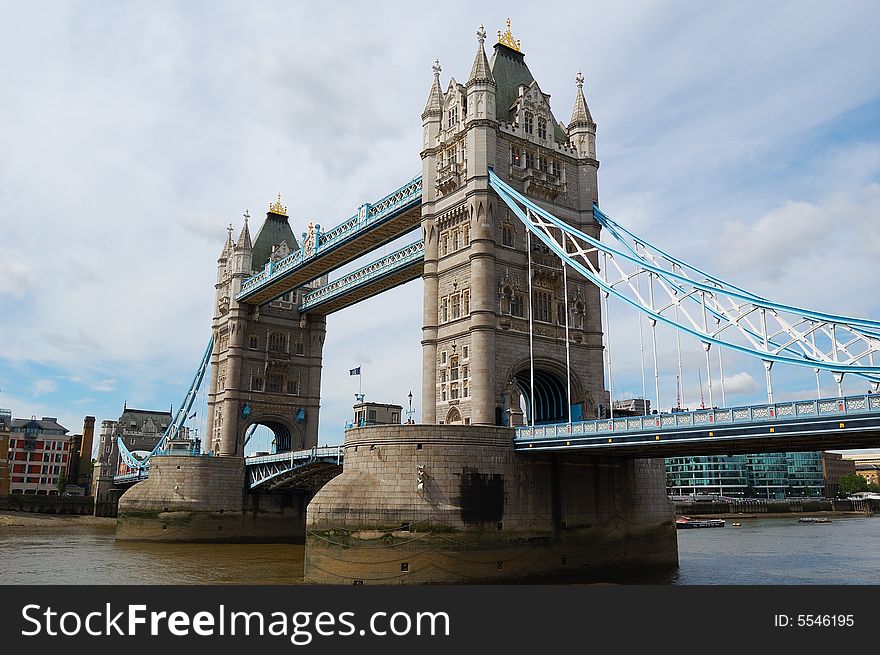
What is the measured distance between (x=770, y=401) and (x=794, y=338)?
338 centimetres

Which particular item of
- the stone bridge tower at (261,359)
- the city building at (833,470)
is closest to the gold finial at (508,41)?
the stone bridge tower at (261,359)

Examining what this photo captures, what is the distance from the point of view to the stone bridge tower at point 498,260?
4291cm

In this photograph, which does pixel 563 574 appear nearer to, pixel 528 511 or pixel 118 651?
pixel 528 511

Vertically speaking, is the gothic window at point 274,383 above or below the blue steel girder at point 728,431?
above

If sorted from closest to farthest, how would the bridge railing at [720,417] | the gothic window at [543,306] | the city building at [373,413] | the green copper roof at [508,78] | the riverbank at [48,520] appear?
the bridge railing at [720,417] < the gothic window at [543,306] < the green copper roof at [508,78] < the city building at [373,413] < the riverbank at [48,520]

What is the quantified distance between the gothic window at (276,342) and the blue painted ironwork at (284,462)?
517 inches

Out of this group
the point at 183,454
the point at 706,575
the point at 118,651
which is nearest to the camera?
the point at 118,651

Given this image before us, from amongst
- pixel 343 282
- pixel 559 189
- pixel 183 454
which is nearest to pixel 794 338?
pixel 559 189

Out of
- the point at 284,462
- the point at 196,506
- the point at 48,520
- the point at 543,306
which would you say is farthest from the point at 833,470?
the point at 48,520

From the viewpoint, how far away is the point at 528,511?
37.1m

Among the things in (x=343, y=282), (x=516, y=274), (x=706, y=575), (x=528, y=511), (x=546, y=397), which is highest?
(x=343, y=282)

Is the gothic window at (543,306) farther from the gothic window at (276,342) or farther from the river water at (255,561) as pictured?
the gothic window at (276,342)

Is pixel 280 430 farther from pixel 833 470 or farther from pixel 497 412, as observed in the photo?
pixel 833 470

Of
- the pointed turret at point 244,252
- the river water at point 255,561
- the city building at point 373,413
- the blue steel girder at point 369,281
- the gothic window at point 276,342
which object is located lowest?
the river water at point 255,561
